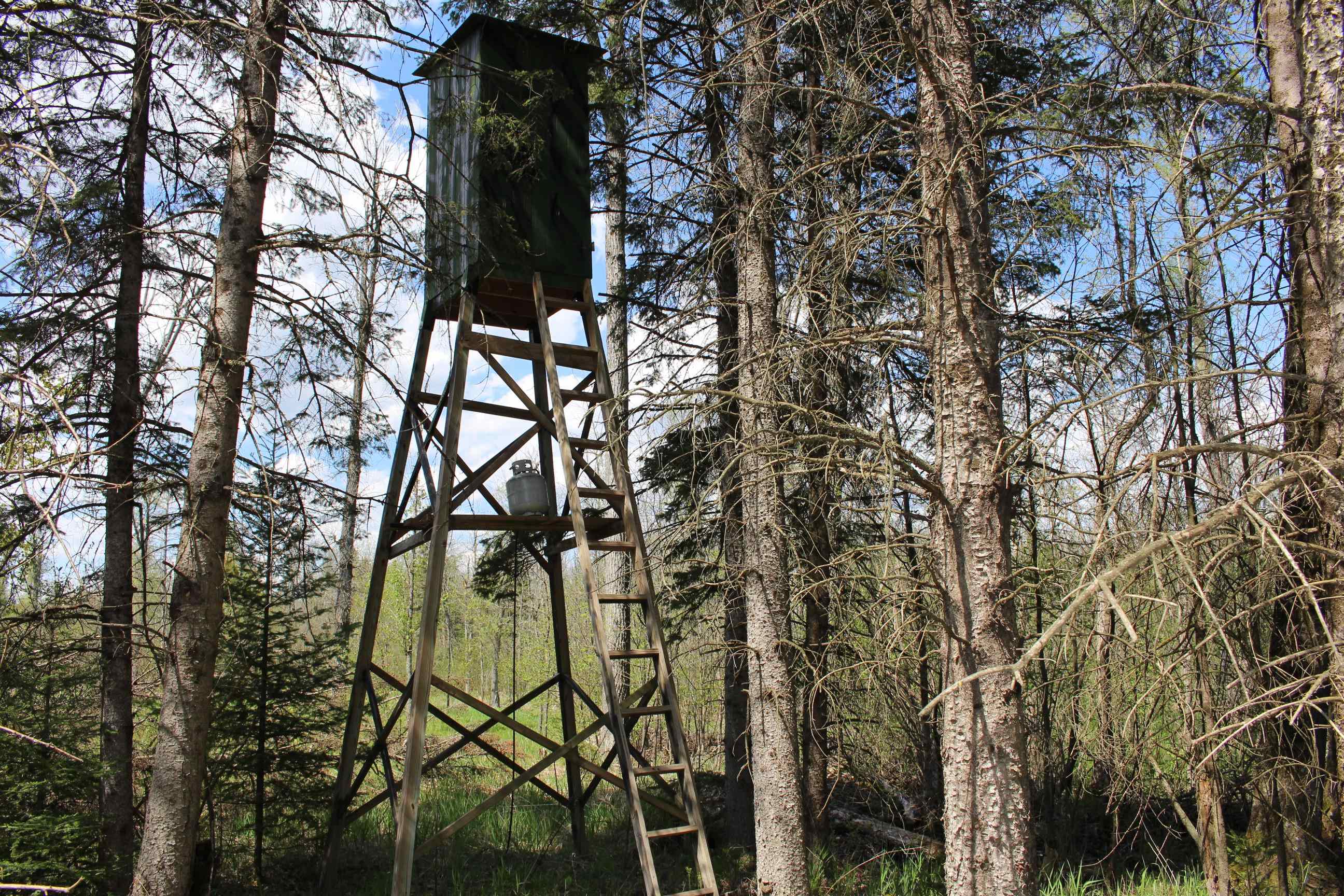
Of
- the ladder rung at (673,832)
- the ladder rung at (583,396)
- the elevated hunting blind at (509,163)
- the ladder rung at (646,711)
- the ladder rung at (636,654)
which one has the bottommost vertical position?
the ladder rung at (673,832)

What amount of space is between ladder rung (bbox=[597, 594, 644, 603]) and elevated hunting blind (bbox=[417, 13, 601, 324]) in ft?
7.99

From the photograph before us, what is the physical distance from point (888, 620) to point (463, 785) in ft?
26.2

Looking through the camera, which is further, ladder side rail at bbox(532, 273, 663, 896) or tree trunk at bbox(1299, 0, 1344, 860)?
ladder side rail at bbox(532, 273, 663, 896)

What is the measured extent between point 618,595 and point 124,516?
372 cm

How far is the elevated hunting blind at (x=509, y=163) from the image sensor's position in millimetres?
6738

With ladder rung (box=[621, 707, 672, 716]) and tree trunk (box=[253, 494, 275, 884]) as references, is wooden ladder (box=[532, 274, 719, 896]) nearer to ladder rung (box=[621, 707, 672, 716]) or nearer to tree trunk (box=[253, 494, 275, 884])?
ladder rung (box=[621, 707, 672, 716])

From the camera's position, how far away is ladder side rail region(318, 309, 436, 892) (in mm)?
6785

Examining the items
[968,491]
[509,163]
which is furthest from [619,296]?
[968,491]

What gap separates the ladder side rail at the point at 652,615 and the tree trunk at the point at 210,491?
2.42 m

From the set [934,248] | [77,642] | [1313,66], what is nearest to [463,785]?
[77,642]

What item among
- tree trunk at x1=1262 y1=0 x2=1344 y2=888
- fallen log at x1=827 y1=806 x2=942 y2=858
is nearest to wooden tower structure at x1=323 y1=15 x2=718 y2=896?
fallen log at x1=827 y1=806 x2=942 y2=858

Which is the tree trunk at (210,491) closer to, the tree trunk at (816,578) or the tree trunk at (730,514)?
the tree trunk at (730,514)

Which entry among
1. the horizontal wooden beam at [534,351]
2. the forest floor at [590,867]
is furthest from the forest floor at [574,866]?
the horizontal wooden beam at [534,351]

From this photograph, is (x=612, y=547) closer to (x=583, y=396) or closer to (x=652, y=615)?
(x=652, y=615)
